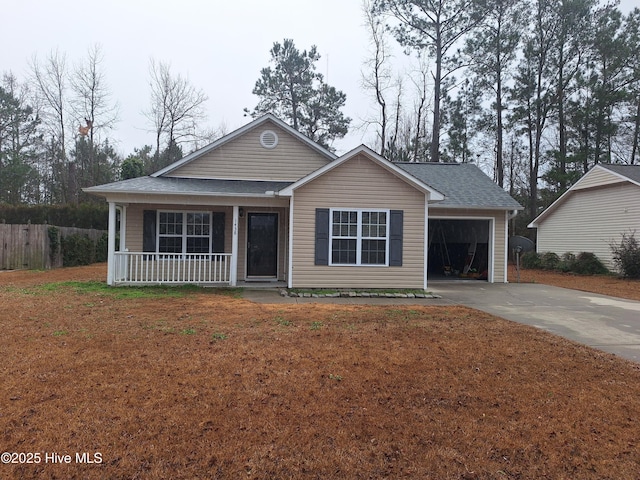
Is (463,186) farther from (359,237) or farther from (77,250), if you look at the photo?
(77,250)

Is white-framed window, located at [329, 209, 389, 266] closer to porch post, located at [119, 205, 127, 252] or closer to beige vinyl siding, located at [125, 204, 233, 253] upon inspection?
beige vinyl siding, located at [125, 204, 233, 253]

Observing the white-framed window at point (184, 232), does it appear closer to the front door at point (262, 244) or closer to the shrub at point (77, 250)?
the front door at point (262, 244)

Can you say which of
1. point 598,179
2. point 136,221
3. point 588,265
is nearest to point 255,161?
point 136,221

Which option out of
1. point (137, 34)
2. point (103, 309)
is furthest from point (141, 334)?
point (137, 34)

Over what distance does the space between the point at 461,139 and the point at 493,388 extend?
2666 centimetres

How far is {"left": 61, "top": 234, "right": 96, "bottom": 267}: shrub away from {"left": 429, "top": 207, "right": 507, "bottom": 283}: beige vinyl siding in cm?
1489

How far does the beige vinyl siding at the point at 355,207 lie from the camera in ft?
33.5

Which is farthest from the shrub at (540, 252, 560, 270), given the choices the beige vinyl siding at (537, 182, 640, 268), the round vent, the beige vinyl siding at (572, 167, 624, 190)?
the round vent

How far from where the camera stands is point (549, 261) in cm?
1923

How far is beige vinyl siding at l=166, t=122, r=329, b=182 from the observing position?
485 inches

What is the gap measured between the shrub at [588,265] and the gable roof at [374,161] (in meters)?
10.8

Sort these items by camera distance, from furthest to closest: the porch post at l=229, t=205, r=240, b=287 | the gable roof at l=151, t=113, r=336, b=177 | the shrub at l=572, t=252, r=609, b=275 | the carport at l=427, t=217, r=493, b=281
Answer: the shrub at l=572, t=252, r=609, b=275, the carport at l=427, t=217, r=493, b=281, the gable roof at l=151, t=113, r=336, b=177, the porch post at l=229, t=205, r=240, b=287

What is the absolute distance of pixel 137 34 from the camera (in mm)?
15055

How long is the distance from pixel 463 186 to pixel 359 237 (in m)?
6.12
